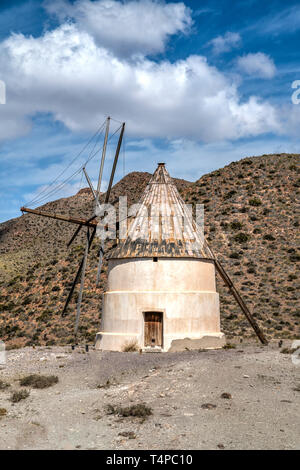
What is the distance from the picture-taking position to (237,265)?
42188 mm

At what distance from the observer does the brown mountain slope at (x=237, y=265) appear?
36.9m

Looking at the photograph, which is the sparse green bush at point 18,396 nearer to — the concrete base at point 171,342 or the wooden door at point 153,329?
the concrete base at point 171,342

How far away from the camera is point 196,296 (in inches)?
878

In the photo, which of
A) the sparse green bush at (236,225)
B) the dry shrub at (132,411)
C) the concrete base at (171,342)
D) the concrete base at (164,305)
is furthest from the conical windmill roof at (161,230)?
the sparse green bush at (236,225)

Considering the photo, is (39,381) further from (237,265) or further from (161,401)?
(237,265)

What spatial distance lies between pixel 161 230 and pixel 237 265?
772 inches

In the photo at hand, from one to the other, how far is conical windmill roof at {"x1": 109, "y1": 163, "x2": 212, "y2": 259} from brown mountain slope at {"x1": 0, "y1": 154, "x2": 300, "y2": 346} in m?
11.9

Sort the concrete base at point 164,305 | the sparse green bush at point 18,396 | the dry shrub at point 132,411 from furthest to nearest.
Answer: the concrete base at point 164,305, the sparse green bush at point 18,396, the dry shrub at point 132,411

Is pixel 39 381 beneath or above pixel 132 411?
beneath

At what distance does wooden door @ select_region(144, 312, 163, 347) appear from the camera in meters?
21.8

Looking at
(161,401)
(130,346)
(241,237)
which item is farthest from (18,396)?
(241,237)

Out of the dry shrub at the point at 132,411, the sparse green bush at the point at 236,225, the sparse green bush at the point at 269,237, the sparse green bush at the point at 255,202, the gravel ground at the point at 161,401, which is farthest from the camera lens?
the sparse green bush at the point at 255,202

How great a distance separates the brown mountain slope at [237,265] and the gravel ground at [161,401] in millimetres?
15870

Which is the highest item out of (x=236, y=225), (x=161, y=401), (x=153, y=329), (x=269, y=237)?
(x=236, y=225)
